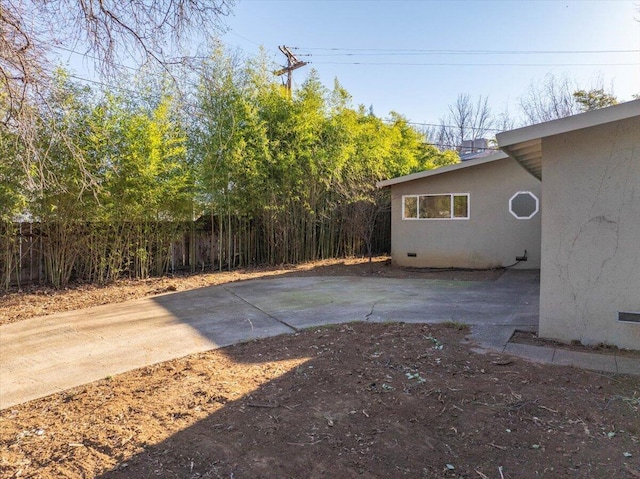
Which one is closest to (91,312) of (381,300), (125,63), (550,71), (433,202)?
(125,63)

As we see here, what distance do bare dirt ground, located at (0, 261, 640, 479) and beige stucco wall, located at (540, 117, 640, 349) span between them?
917 millimetres

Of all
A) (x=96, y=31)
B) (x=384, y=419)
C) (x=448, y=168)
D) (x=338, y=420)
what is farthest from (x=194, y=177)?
(x=384, y=419)

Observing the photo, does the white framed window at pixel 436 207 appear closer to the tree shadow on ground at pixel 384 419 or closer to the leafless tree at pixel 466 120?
the tree shadow on ground at pixel 384 419

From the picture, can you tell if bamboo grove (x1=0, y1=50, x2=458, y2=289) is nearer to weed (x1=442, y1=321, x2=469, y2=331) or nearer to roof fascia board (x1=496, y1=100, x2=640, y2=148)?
roof fascia board (x1=496, y1=100, x2=640, y2=148)

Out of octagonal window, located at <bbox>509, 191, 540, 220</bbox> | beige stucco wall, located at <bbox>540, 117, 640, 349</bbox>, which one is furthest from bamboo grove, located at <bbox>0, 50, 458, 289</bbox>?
beige stucco wall, located at <bbox>540, 117, 640, 349</bbox>

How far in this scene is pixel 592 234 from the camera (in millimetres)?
4125

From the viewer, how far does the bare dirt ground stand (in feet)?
7.40

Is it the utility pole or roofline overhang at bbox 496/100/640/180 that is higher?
the utility pole

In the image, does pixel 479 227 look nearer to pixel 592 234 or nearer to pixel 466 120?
pixel 592 234

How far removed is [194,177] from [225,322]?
4.48 m

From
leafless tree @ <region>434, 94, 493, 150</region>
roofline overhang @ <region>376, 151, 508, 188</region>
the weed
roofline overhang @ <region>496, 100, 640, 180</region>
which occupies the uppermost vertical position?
leafless tree @ <region>434, 94, 493, 150</region>

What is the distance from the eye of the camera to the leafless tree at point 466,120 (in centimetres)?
2841

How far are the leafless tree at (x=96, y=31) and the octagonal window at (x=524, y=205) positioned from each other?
27.9 feet

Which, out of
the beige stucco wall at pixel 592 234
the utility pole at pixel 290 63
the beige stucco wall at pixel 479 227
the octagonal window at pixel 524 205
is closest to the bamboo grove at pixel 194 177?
the beige stucco wall at pixel 479 227
